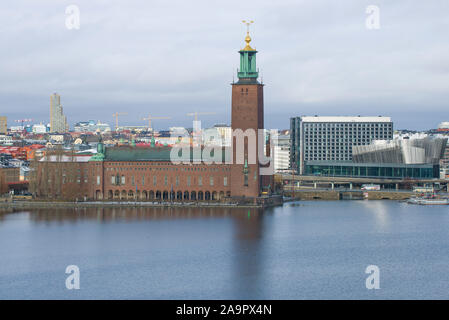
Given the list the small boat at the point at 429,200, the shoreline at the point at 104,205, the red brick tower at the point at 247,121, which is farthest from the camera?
the small boat at the point at 429,200

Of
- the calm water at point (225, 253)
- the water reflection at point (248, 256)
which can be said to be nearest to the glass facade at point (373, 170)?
the calm water at point (225, 253)

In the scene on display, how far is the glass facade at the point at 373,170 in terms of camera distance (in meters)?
86.8

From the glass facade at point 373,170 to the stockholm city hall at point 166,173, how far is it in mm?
Result: 21495

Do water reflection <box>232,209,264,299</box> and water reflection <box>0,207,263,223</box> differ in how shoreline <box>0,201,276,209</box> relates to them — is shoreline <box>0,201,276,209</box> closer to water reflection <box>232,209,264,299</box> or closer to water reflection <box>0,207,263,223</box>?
water reflection <box>0,207,263,223</box>

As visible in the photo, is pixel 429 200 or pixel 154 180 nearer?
pixel 154 180

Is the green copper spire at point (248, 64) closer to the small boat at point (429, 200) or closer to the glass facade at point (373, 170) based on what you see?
the small boat at point (429, 200)

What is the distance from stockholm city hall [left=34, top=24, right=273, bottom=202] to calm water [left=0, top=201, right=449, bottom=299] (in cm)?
533

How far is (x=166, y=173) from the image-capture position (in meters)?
70.4

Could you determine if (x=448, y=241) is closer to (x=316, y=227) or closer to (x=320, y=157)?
(x=316, y=227)

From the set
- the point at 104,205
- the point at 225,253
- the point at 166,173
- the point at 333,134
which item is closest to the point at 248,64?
the point at 166,173

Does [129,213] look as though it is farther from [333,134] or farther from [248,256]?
[333,134]

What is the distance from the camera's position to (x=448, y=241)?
46.7 m

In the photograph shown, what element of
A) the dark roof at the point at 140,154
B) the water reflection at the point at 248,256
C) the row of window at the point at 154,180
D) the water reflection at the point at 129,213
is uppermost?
the dark roof at the point at 140,154

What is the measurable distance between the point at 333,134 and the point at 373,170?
2946cm
